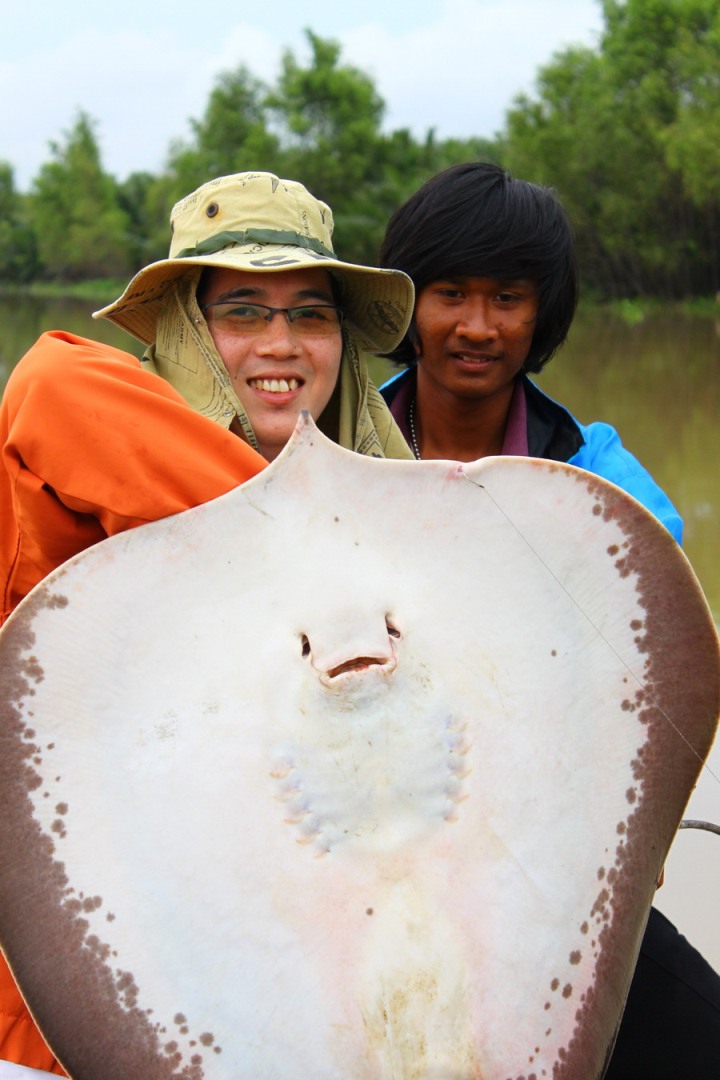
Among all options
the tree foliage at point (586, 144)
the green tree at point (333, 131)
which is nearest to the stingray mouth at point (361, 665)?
the tree foliage at point (586, 144)

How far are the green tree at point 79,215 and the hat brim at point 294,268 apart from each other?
164ft

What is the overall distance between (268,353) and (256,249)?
0.16m

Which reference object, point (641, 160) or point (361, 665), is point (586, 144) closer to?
point (641, 160)

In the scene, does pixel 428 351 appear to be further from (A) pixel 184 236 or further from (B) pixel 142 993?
(B) pixel 142 993

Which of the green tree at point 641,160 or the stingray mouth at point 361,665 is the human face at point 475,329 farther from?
the green tree at point 641,160

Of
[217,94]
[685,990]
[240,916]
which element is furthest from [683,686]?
[217,94]

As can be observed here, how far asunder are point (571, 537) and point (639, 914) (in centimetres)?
42

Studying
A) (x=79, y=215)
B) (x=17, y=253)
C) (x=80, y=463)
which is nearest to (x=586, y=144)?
(x=80, y=463)

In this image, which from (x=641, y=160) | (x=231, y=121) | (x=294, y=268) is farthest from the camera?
(x=231, y=121)

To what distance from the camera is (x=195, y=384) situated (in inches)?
61.0

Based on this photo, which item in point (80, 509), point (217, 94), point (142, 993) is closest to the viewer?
point (142, 993)

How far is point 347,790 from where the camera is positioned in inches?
39.6

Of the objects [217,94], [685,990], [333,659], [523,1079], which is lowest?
[685,990]

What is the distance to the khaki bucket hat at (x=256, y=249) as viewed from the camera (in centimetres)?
153
